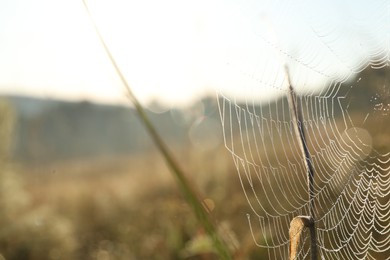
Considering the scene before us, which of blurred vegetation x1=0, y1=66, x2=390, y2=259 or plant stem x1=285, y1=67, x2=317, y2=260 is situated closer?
plant stem x1=285, y1=67, x2=317, y2=260

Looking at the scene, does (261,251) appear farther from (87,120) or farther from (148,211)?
(87,120)

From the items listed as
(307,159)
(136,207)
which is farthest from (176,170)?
(136,207)

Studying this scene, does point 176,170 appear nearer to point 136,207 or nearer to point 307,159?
point 307,159

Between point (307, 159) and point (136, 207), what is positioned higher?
point (307, 159)

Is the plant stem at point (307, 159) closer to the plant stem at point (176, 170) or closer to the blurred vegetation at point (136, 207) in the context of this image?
the plant stem at point (176, 170)

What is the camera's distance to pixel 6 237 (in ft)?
14.6

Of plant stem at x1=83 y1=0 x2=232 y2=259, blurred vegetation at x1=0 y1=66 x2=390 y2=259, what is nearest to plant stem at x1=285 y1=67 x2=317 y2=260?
plant stem at x1=83 y1=0 x2=232 y2=259

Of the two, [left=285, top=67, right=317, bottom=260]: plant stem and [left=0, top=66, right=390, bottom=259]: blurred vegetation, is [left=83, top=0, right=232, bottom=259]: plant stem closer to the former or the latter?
[left=285, top=67, right=317, bottom=260]: plant stem

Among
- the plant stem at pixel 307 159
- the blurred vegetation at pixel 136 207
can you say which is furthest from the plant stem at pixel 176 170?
the blurred vegetation at pixel 136 207

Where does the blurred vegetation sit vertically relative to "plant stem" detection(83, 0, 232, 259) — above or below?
below

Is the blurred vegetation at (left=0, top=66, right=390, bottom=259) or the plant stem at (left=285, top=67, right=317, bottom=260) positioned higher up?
the plant stem at (left=285, top=67, right=317, bottom=260)

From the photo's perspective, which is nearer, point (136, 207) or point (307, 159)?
point (307, 159)

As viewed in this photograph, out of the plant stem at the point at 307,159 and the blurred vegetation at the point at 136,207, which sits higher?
the plant stem at the point at 307,159

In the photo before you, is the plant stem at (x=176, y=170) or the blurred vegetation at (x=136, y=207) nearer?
the plant stem at (x=176, y=170)
